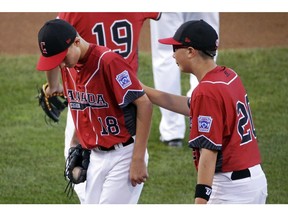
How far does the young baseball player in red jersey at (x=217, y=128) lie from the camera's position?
4.95 metres

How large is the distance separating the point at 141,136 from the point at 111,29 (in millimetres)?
1149

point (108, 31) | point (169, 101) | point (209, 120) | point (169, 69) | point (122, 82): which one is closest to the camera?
point (209, 120)

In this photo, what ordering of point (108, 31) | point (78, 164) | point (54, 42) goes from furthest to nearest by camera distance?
point (108, 31)
point (78, 164)
point (54, 42)

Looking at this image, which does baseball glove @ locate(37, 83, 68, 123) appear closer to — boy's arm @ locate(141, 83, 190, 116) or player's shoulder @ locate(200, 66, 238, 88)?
boy's arm @ locate(141, 83, 190, 116)

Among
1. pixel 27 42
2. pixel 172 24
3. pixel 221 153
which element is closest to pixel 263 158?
pixel 172 24

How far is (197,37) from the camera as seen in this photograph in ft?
16.9

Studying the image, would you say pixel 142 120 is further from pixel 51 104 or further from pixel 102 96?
pixel 51 104

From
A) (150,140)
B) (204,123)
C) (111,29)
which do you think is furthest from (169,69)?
(204,123)

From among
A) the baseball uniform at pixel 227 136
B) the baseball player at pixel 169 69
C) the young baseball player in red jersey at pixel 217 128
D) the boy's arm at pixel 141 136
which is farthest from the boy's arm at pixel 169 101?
the baseball player at pixel 169 69

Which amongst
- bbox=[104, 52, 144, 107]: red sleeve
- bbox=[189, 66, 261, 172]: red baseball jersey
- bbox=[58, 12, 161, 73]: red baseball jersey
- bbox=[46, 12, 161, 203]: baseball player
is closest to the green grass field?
bbox=[46, 12, 161, 203]: baseball player

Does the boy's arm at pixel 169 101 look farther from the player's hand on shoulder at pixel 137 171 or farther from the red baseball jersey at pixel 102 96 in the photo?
the player's hand on shoulder at pixel 137 171

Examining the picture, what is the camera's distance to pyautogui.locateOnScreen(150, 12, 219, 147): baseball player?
28.1 ft

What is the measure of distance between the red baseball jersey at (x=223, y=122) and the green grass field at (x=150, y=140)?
222 centimetres
